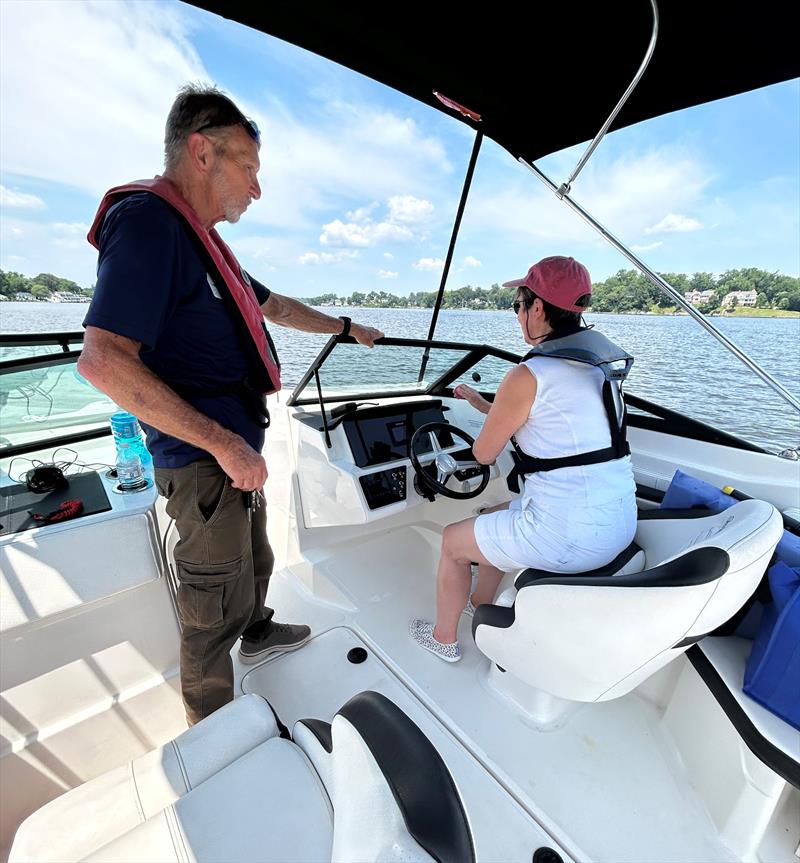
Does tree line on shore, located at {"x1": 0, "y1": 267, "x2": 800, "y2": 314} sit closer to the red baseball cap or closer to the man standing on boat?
the red baseball cap

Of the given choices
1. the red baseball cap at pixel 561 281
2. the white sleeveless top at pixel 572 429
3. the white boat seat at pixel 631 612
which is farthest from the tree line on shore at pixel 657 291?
the white boat seat at pixel 631 612

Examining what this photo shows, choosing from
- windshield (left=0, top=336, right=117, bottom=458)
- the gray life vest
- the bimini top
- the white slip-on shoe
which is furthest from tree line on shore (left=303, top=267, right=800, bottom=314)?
the white slip-on shoe

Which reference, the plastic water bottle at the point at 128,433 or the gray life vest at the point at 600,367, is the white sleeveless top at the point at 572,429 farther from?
the plastic water bottle at the point at 128,433

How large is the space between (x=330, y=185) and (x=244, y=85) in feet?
9.29

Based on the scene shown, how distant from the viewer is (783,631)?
105 cm

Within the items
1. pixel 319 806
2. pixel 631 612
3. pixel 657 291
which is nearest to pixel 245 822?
pixel 319 806

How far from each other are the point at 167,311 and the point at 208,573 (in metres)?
0.71

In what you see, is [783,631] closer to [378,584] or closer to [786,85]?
[378,584]

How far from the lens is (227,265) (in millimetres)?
1149

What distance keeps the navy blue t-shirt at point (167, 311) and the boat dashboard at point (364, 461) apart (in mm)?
675

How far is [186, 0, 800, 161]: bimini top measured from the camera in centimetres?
127

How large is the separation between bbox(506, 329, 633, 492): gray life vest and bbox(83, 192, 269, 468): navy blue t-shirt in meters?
0.89

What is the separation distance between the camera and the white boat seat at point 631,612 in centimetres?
93

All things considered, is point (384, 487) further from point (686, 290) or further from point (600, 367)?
point (686, 290)
